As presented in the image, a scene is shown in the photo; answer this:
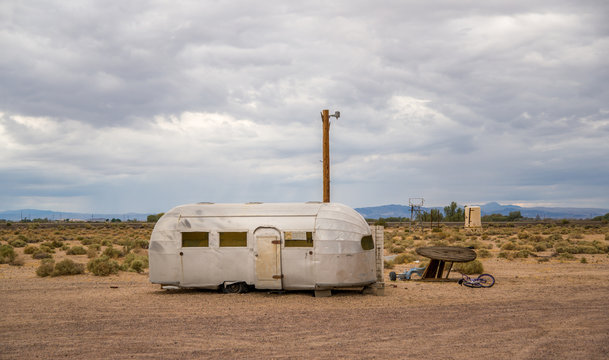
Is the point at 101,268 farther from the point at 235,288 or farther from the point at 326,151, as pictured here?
the point at 326,151

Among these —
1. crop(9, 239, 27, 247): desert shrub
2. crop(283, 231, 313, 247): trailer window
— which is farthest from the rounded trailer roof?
crop(9, 239, 27, 247): desert shrub

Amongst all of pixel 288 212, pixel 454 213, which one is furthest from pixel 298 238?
pixel 454 213

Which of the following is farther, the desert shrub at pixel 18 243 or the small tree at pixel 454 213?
the small tree at pixel 454 213

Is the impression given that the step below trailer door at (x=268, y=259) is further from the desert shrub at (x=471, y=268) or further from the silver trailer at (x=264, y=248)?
the desert shrub at (x=471, y=268)

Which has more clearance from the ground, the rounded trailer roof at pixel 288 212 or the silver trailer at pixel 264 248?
the rounded trailer roof at pixel 288 212

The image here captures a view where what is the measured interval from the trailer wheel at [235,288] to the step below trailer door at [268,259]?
18.6 inches

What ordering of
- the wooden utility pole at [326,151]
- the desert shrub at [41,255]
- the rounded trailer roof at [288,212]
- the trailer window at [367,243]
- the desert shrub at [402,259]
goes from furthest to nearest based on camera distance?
the desert shrub at [41,255], the desert shrub at [402,259], the wooden utility pole at [326,151], the trailer window at [367,243], the rounded trailer roof at [288,212]

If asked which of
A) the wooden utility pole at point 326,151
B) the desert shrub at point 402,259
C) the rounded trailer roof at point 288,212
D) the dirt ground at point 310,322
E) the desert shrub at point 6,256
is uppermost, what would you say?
the wooden utility pole at point 326,151

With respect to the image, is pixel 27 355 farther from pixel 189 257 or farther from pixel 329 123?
pixel 329 123

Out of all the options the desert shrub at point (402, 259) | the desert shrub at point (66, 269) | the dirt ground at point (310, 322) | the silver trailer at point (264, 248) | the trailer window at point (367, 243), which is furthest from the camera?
the desert shrub at point (402, 259)

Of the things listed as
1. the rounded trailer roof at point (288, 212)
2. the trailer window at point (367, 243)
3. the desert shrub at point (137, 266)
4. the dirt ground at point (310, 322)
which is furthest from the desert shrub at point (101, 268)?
the trailer window at point (367, 243)

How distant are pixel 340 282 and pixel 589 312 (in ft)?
20.1

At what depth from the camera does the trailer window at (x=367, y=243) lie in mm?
15984

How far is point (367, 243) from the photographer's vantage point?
633 inches
